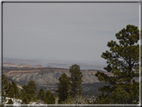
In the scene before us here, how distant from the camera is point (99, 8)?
13039 mm

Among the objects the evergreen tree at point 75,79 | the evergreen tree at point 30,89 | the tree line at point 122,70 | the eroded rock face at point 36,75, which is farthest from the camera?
the eroded rock face at point 36,75

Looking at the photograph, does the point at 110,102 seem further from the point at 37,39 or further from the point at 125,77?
the point at 37,39

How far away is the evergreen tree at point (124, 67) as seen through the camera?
6.60 metres

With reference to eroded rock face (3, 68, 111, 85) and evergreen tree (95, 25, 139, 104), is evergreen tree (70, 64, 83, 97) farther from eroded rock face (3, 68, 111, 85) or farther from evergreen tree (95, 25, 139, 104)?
eroded rock face (3, 68, 111, 85)

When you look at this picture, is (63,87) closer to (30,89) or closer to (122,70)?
(30,89)

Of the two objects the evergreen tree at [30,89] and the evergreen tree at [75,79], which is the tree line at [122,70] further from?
the evergreen tree at [30,89]

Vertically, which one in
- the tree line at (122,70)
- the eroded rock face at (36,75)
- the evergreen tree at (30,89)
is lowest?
the eroded rock face at (36,75)

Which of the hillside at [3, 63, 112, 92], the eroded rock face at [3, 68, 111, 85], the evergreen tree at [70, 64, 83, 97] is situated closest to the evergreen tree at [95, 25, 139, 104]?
the evergreen tree at [70, 64, 83, 97]

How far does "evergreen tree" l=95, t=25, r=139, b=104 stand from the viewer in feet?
21.7

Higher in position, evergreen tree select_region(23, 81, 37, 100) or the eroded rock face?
evergreen tree select_region(23, 81, 37, 100)

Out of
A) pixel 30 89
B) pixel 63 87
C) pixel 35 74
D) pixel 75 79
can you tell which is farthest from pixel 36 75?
pixel 63 87

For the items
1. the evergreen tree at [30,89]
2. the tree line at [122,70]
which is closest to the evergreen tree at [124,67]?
the tree line at [122,70]

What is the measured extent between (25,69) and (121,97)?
53015 millimetres

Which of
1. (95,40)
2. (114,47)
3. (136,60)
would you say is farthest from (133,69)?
(95,40)
